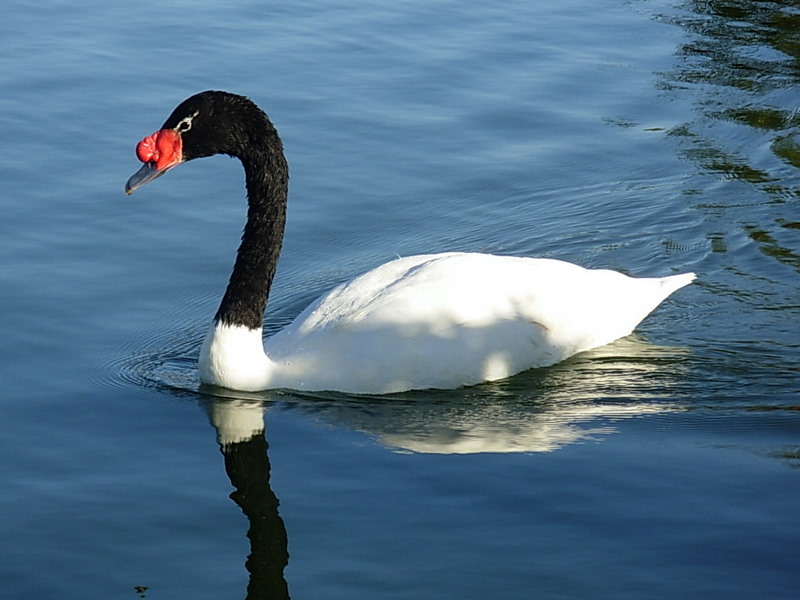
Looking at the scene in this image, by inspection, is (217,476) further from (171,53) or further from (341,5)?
(341,5)

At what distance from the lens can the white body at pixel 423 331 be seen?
8320 mm

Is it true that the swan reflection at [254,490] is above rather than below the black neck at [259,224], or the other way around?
below

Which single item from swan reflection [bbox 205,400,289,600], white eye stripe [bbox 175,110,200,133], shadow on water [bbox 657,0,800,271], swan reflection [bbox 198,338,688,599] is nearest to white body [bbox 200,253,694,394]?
swan reflection [bbox 198,338,688,599]

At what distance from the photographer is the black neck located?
873 cm

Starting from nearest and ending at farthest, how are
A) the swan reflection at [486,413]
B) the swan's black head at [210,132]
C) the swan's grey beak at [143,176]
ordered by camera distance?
1. the swan reflection at [486,413]
2. the swan's grey beak at [143,176]
3. the swan's black head at [210,132]

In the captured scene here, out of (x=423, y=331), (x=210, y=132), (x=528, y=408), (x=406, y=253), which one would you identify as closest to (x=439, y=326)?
(x=423, y=331)

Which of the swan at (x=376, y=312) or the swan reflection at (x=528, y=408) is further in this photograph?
the swan at (x=376, y=312)

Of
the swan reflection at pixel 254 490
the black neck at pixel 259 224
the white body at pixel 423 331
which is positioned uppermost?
the black neck at pixel 259 224

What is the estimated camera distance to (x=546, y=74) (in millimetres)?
14867

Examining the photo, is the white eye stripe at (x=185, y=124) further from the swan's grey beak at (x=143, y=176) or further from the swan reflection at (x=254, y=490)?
the swan reflection at (x=254, y=490)

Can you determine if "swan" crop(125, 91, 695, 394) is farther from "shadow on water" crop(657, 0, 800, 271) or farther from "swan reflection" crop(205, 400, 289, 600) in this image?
"shadow on water" crop(657, 0, 800, 271)

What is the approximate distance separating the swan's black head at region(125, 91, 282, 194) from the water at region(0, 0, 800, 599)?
1387mm

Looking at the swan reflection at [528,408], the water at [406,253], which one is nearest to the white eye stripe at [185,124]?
the water at [406,253]

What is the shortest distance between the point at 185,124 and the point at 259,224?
2.54 ft
